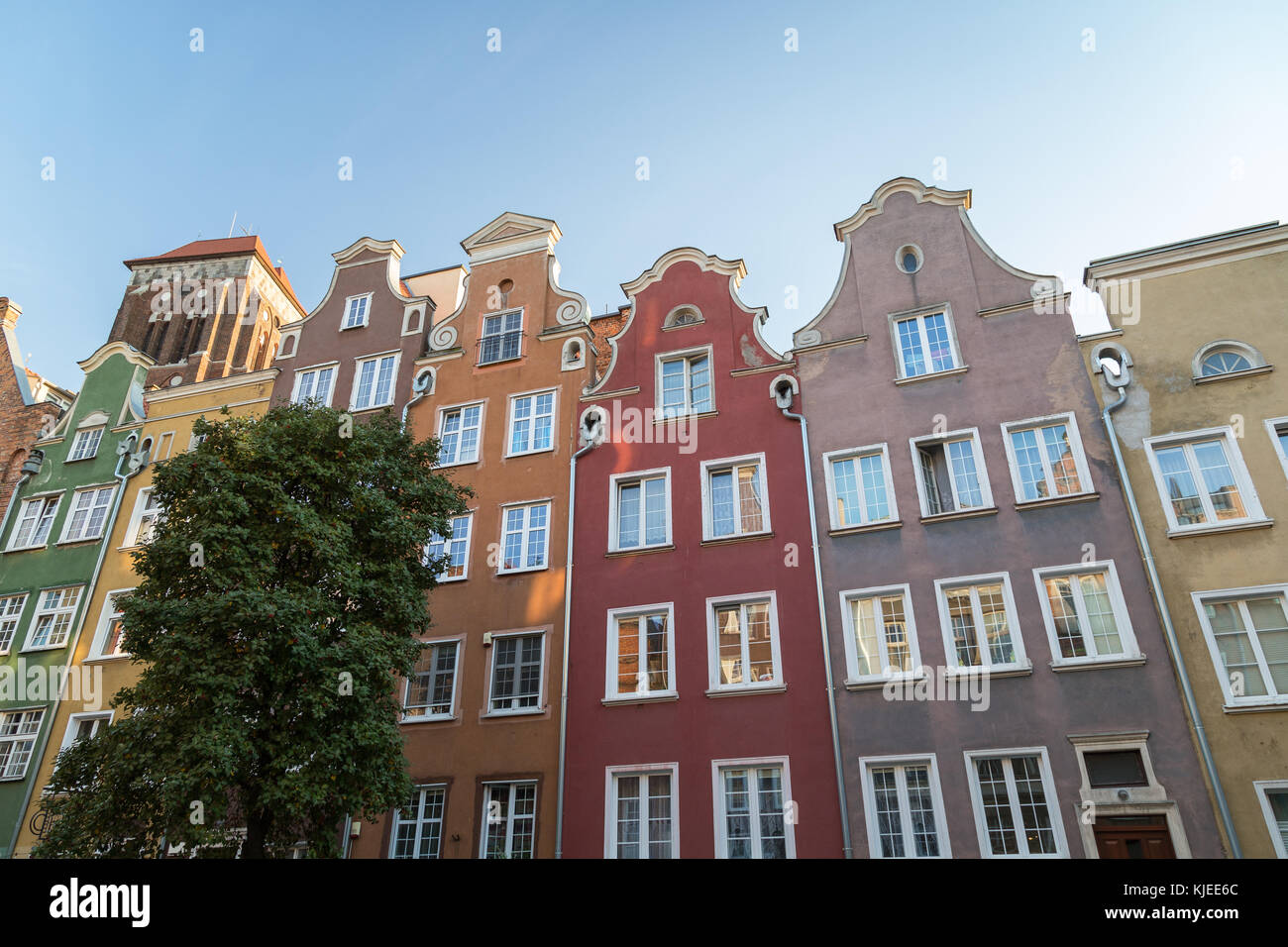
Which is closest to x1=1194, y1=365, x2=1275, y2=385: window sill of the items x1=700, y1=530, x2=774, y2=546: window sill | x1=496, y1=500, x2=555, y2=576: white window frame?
x1=700, y1=530, x2=774, y2=546: window sill

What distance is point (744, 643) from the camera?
2109 centimetres

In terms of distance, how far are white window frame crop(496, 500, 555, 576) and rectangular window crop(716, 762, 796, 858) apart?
24.6ft

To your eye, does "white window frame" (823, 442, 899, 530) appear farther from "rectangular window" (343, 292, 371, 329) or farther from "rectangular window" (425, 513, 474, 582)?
"rectangular window" (343, 292, 371, 329)

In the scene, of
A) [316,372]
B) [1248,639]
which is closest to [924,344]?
[1248,639]

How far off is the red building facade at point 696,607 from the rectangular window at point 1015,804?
297cm

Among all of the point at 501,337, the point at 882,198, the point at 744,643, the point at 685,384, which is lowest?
the point at 744,643

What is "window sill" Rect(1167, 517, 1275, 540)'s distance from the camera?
59.8 feet

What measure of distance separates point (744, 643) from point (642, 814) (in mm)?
4612

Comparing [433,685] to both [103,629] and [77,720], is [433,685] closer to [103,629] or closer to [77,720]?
[77,720]

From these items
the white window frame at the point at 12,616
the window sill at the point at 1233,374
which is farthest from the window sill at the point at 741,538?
the white window frame at the point at 12,616

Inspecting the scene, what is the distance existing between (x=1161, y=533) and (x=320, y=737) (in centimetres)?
1791
